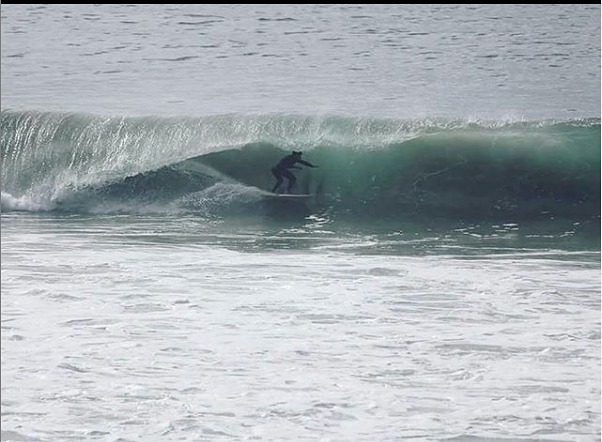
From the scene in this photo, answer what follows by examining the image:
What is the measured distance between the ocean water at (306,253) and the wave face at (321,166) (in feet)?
0.11

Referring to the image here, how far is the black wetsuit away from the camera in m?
14.5

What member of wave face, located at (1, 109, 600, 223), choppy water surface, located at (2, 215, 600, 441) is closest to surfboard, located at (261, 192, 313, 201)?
wave face, located at (1, 109, 600, 223)

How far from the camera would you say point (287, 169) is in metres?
14.7

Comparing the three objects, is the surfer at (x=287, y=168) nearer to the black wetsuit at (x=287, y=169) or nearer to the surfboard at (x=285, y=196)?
the black wetsuit at (x=287, y=169)

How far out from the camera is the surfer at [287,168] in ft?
47.5

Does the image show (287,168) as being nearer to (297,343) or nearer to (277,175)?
(277,175)

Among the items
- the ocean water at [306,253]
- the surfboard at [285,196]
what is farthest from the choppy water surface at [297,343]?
the surfboard at [285,196]

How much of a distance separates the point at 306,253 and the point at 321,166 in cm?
505

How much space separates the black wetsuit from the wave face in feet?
0.64

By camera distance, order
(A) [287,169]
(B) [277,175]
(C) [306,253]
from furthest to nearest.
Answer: (A) [287,169], (B) [277,175], (C) [306,253]

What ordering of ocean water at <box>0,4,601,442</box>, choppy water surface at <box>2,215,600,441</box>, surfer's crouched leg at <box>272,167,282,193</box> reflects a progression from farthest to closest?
surfer's crouched leg at <box>272,167,282,193</box> → ocean water at <box>0,4,601,442</box> → choppy water surface at <box>2,215,600,441</box>

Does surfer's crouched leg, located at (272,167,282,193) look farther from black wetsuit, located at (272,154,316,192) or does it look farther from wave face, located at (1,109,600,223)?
wave face, located at (1,109,600,223)

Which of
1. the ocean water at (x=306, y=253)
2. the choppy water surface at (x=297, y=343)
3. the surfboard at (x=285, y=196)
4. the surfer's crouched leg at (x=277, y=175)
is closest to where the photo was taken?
the choppy water surface at (x=297, y=343)

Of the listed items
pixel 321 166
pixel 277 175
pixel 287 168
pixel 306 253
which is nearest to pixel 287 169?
pixel 287 168
